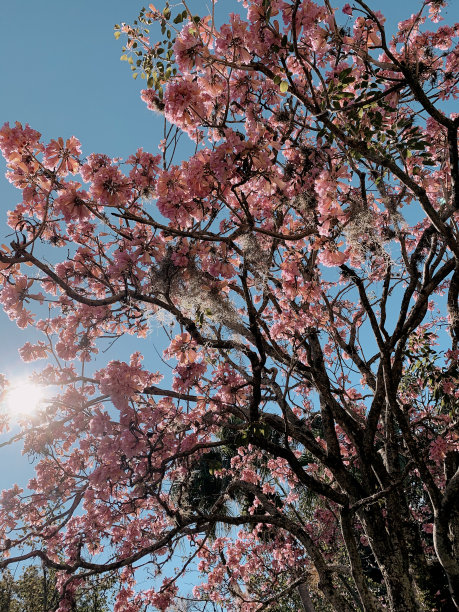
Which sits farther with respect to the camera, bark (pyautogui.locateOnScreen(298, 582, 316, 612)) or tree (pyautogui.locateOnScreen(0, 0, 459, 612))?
bark (pyautogui.locateOnScreen(298, 582, 316, 612))

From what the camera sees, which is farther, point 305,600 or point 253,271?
point 305,600

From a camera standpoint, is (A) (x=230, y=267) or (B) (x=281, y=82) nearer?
(B) (x=281, y=82)

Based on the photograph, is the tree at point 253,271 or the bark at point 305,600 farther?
the bark at point 305,600

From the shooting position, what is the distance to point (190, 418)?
469 centimetres

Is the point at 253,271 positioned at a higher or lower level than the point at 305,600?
higher

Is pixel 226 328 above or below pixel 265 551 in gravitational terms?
above

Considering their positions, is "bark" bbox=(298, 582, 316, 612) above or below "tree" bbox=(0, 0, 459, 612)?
below

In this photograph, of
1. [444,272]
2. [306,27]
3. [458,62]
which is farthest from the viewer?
[458,62]

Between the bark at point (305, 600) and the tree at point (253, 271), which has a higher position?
the tree at point (253, 271)

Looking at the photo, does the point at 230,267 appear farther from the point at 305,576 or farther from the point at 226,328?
the point at 305,576

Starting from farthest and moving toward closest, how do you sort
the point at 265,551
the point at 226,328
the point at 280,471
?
the point at 265,551 → the point at 280,471 → the point at 226,328

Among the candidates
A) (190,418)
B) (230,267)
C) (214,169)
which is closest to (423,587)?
(190,418)

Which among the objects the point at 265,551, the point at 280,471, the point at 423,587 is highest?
the point at 280,471

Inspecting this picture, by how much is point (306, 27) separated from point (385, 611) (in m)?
5.51
